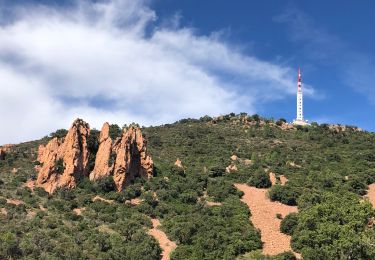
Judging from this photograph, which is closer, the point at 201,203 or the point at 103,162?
the point at 201,203

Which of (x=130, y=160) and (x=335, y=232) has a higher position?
(x=130, y=160)

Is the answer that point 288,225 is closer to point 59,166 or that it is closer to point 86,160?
point 86,160

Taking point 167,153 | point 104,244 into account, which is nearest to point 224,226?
point 104,244

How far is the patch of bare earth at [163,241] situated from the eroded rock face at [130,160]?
8970 millimetres

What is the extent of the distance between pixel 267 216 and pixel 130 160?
16.8 metres

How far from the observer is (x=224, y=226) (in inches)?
2002

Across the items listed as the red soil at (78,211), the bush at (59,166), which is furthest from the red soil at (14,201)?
the bush at (59,166)

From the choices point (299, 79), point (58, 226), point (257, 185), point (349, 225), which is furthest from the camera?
point (299, 79)

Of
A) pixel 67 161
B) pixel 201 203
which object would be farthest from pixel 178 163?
pixel 67 161

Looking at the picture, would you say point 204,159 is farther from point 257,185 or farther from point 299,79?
point 299,79

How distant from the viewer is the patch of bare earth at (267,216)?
48.5 m

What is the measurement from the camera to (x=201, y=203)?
57375 millimetres

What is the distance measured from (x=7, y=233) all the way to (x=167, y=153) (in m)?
34.4

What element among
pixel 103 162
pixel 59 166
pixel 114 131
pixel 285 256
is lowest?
pixel 285 256
